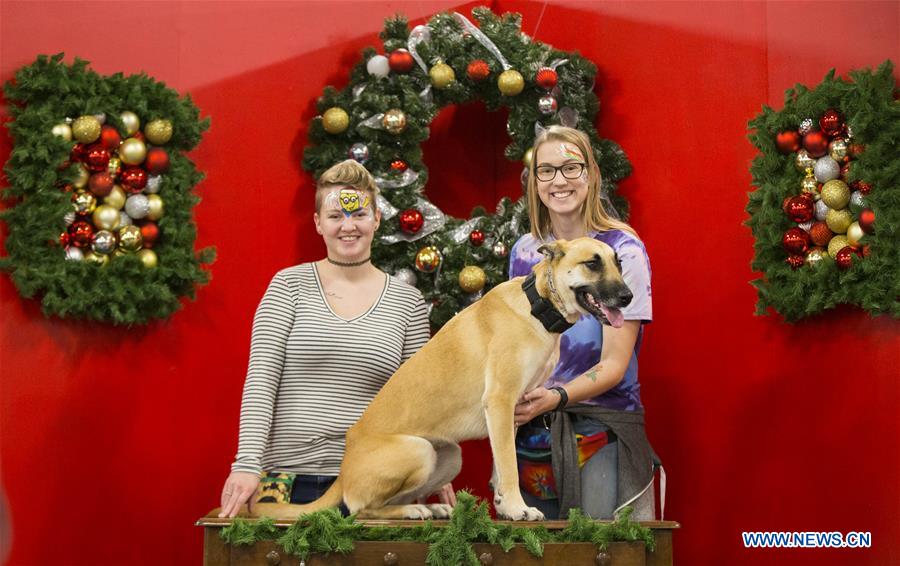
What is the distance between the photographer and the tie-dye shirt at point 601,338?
292 cm

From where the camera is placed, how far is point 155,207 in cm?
400

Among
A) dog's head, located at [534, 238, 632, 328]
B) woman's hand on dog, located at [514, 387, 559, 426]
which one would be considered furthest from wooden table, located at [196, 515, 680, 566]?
dog's head, located at [534, 238, 632, 328]

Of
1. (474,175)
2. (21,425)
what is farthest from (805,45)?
(21,425)

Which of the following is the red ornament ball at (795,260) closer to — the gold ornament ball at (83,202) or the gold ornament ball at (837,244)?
the gold ornament ball at (837,244)

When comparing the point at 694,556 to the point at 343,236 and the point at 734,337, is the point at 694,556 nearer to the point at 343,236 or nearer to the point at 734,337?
the point at 734,337

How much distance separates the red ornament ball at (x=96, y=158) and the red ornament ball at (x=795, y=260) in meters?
2.56

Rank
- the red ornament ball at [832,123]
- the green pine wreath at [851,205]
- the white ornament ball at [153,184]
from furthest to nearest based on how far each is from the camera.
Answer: the white ornament ball at [153,184] < the red ornament ball at [832,123] < the green pine wreath at [851,205]

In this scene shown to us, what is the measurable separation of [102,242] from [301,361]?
4.25ft

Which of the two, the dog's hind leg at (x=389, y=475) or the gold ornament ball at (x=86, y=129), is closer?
the dog's hind leg at (x=389, y=475)

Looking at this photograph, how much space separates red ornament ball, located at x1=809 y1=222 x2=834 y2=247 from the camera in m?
3.61

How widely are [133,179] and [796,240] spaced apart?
2.48 meters

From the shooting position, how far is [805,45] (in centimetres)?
386

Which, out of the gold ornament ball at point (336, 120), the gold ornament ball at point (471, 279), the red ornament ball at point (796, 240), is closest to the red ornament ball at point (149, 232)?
the gold ornament ball at point (336, 120)

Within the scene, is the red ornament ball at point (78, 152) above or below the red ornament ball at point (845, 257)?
above
